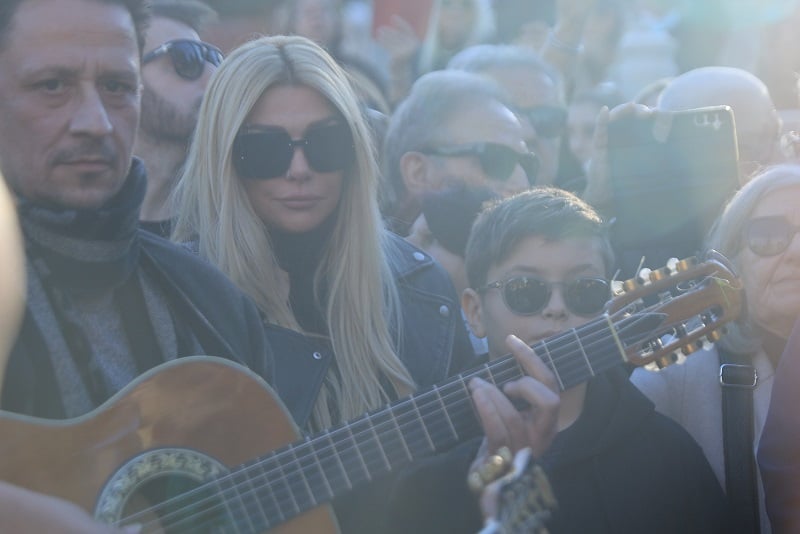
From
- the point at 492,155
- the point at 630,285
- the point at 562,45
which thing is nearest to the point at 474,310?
the point at 630,285

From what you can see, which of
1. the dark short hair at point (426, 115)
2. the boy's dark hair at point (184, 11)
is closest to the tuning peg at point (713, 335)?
the dark short hair at point (426, 115)

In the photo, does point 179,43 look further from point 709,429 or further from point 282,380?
point 709,429

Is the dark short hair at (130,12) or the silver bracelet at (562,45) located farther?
the silver bracelet at (562,45)

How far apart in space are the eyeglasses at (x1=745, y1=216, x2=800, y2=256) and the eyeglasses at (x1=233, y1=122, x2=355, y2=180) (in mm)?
1214

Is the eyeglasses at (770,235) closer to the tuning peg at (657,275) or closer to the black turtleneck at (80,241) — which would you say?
the tuning peg at (657,275)

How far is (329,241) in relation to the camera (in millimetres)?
3207

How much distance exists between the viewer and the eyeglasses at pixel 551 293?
292cm

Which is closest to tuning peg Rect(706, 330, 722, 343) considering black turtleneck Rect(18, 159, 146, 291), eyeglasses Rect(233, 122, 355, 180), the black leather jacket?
the black leather jacket

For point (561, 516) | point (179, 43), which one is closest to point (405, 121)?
point (179, 43)

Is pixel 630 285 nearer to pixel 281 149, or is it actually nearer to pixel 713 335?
pixel 713 335

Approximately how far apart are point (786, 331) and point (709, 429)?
44 cm

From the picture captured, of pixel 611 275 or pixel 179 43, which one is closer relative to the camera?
pixel 611 275

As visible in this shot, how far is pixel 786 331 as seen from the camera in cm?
343

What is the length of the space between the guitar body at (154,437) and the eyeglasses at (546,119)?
2.76m
